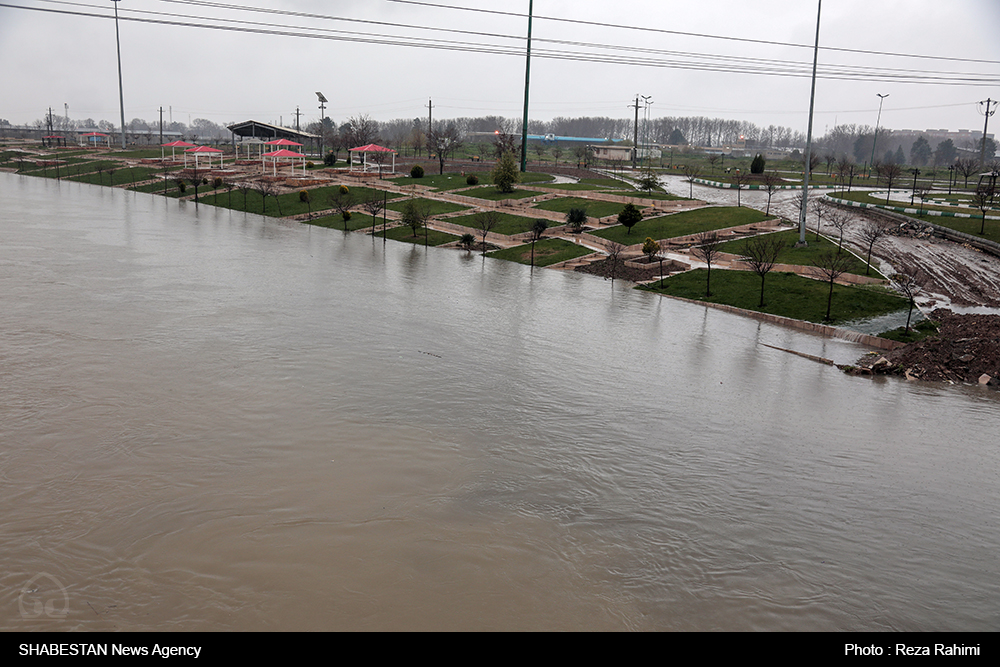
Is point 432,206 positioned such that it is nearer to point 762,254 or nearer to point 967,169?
point 762,254

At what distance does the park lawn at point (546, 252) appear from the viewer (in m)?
34.2

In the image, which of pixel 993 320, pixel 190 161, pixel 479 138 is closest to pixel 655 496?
pixel 993 320

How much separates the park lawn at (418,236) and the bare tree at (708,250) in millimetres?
13970

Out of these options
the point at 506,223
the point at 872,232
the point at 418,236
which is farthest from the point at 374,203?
the point at 872,232

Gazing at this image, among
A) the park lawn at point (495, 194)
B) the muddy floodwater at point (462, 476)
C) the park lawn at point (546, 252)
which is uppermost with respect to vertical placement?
the park lawn at point (495, 194)

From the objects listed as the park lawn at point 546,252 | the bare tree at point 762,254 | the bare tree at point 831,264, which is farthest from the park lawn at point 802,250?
the park lawn at point 546,252

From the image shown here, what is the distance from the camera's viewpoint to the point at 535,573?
8742mm

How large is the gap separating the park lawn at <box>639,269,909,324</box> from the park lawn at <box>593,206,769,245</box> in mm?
6581

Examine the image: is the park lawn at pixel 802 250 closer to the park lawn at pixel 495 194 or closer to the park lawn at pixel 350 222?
the park lawn at pixel 495 194

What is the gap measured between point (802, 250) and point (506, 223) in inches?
687

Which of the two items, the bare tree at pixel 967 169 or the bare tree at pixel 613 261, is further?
the bare tree at pixel 967 169

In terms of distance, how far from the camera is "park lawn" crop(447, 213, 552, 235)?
39.3 metres

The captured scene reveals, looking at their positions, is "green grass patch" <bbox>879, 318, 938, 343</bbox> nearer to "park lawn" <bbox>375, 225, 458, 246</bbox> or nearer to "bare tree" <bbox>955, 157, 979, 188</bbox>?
"park lawn" <bbox>375, 225, 458, 246</bbox>

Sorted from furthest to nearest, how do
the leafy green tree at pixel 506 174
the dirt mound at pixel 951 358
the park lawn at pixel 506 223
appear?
1. the leafy green tree at pixel 506 174
2. the park lawn at pixel 506 223
3. the dirt mound at pixel 951 358
